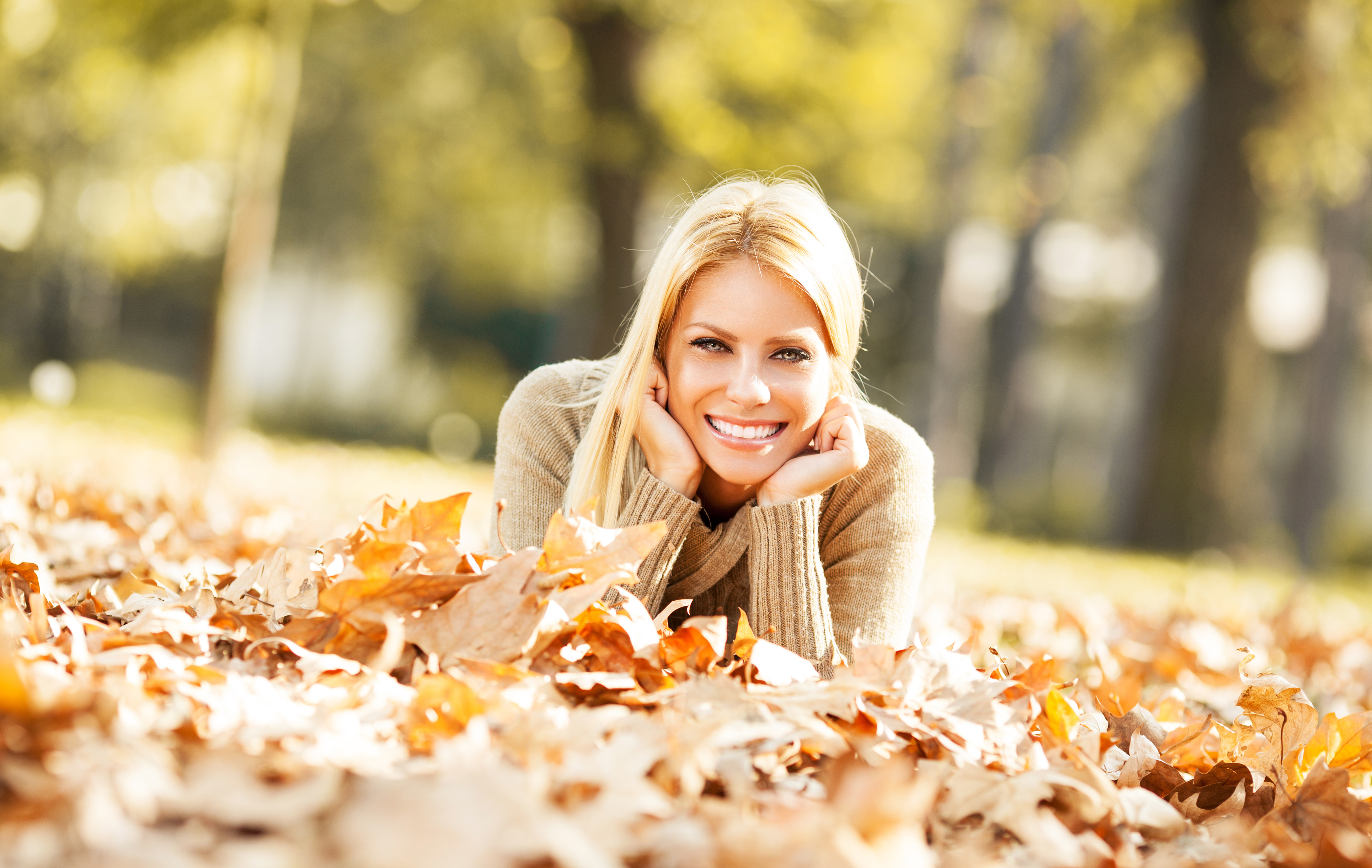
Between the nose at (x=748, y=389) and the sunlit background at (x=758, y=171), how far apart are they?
44.2 inches

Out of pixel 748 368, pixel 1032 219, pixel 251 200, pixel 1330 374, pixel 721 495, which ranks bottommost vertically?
pixel 721 495

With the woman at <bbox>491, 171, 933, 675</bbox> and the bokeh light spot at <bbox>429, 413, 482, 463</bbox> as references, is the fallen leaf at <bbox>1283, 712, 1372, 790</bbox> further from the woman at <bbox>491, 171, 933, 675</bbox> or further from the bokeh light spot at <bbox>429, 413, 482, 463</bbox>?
the bokeh light spot at <bbox>429, 413, 482, 463</bbox>

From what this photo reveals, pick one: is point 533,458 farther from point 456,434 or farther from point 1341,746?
point 456,434

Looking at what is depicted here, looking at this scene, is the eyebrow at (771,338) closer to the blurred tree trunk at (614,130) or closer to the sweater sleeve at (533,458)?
the sweater sleeve at (533,458)

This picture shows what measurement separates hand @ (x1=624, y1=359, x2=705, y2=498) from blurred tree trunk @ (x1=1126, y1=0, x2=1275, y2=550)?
904 centimetres

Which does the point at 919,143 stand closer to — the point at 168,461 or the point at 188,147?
the point at 188,147

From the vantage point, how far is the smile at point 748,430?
258cm

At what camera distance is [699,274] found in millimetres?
2646

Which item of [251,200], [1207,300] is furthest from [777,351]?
[1207,300]

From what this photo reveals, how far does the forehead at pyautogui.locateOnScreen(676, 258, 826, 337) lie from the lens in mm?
2520

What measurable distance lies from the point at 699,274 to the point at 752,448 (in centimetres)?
44

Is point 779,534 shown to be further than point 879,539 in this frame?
No

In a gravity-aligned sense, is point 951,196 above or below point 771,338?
above

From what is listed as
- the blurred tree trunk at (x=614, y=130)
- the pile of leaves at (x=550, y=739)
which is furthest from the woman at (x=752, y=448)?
the blurred tree trunk at (x=614, y=130)
